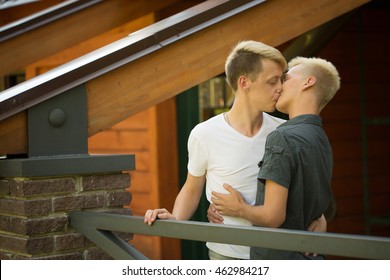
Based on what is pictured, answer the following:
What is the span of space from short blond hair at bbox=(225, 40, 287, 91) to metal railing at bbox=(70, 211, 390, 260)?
24.0 inches

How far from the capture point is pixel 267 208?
276 centimetres

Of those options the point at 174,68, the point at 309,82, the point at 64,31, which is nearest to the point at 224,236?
the point at 309,82

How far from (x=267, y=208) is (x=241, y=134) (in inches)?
17.7

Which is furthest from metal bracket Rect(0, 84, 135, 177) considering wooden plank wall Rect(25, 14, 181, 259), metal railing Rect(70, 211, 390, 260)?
wooden plank wall Rect(25, 14, 181, 259)

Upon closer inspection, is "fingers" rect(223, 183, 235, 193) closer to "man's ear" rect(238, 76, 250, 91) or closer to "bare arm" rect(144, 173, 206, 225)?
"bare arm" rect(144, 173, 206, 225)

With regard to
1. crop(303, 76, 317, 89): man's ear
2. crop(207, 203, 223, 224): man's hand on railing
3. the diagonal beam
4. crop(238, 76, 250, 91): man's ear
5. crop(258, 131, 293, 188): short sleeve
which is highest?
the diagonal beam

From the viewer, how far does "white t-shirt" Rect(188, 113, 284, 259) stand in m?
3.07

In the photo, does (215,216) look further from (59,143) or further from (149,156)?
(149,156)

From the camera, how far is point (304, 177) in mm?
2830

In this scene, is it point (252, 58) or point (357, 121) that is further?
point (357, 121)

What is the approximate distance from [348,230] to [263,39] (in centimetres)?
444

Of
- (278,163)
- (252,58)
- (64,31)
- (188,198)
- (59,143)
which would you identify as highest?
(64,31)
